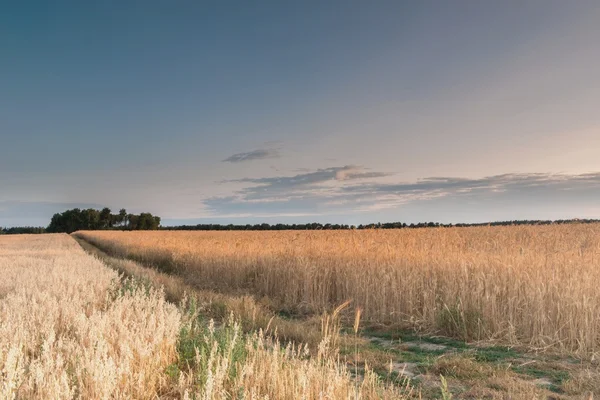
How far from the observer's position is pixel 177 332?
5977 millimetres

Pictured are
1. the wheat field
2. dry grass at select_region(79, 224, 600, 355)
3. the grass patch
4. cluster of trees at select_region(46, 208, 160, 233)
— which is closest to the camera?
the wheat field

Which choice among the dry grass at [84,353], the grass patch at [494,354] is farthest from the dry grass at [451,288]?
the dry grass at [84,353]

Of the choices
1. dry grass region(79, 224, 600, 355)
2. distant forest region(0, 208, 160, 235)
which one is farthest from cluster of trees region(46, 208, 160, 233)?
dry grass region(79, 224, 600, 355)

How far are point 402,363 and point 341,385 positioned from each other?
138 inches

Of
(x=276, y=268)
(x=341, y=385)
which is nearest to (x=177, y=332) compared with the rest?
(x=341, y=385)

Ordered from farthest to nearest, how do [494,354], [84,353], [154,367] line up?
[494,354] → [84,353] → [154,367]

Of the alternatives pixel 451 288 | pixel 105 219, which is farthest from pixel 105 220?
pixel 451 288

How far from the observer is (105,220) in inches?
5827

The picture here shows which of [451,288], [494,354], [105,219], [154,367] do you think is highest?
[105,219]

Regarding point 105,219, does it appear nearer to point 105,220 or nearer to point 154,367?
point 105,220

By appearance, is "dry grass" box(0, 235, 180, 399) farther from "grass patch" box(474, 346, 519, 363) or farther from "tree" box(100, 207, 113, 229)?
"tree" box(100, 207, 113, 229)

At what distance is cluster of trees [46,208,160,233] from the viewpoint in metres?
145

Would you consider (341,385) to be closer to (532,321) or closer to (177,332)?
(177,332)

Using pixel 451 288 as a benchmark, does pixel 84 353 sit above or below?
below
